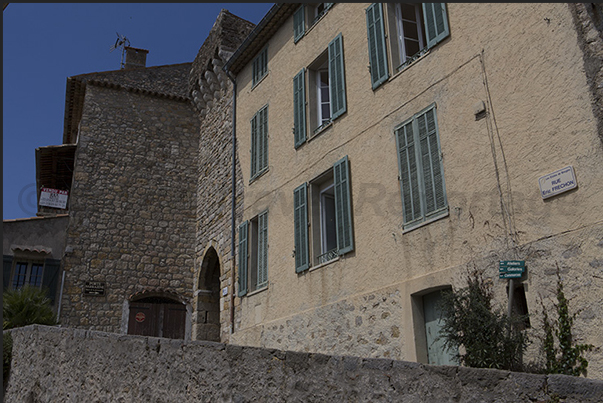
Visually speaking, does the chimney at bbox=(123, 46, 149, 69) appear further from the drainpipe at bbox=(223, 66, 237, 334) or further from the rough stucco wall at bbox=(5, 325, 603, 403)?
the rough stucco wall at bbox=(5, 325, 603, 403)

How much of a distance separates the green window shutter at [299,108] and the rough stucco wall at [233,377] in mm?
4381

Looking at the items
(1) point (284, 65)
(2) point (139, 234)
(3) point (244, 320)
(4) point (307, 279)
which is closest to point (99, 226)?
(2) point (139, 234)

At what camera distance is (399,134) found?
7.18m

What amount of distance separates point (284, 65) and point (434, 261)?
535cm

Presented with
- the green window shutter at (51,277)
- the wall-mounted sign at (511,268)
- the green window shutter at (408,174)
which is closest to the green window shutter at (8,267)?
the green window shutter at (51,277)

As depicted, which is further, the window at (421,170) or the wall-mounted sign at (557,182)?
the window at (421,170)

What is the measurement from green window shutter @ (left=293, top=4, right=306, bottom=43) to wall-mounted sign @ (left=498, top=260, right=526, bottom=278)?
5902 mm

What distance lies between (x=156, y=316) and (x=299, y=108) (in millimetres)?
6955

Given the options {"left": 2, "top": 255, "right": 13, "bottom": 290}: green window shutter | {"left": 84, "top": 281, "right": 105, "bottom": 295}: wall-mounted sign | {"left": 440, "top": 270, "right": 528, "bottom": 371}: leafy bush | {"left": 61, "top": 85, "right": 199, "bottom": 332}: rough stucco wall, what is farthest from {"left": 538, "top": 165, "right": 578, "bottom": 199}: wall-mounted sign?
{"left": 2, "top": 255, "right": 13, "bottom": 290}: green window shutter

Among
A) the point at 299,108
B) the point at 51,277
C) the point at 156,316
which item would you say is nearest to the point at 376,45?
the point at 299,108

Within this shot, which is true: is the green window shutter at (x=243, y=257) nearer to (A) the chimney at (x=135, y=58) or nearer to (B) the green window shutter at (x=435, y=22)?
(B) the green window shutter at (x=435, y=22)

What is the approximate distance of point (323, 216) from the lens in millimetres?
8641

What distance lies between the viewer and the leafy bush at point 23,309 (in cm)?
979

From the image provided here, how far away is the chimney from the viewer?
63.3 ft
